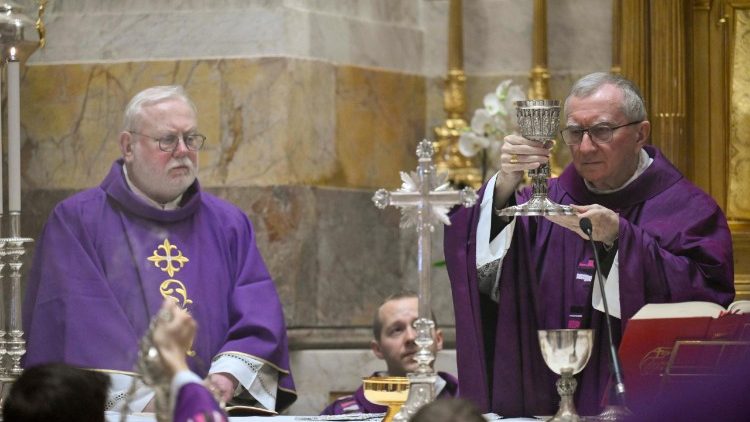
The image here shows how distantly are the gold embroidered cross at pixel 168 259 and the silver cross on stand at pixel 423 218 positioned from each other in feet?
7.98

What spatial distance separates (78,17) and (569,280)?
3658 millimetres

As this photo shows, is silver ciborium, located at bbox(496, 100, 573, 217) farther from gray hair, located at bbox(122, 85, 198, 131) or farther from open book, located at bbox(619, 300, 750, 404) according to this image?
gray hair, located at bbox(122, 85, 198, 131)

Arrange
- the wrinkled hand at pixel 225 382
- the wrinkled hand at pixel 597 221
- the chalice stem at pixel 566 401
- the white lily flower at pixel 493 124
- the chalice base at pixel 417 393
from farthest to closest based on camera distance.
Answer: the white lily flower at pixel 493 124 → the wrinkled hand at pixel 225 382 → the wrinkled hand at pixel 597 221 → the chalice stem at pixel 566 401 → the chalice base at pixel 417 393

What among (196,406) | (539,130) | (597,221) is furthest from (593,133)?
(196,406)

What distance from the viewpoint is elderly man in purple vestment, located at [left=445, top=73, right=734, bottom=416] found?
566 centimetres

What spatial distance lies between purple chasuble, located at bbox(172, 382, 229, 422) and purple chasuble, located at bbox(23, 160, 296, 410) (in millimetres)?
3033

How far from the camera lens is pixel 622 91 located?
6.02 m

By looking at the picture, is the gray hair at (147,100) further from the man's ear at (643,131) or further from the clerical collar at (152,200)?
the man's ear at (643,131)

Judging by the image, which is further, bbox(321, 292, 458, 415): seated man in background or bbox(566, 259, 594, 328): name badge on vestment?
bbox(321, 292, 458, 415): seated man in background

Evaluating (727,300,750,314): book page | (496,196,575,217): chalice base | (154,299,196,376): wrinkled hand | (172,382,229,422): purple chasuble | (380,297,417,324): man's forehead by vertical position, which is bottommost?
(380,297,417,324): man's forehead

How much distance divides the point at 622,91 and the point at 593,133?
9.4 inches

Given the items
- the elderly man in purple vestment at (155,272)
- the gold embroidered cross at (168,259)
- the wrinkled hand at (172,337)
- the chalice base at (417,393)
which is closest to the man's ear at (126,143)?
the elderly man in purple vestment at (155,272)

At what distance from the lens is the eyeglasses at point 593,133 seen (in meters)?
5.89

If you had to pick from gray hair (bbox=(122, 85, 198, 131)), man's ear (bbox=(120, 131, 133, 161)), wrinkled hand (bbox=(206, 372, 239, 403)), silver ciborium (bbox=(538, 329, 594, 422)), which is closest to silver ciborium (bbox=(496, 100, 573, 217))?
silver ciborium (bbox=(538, 329, 594, 422))
